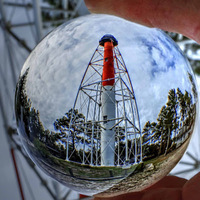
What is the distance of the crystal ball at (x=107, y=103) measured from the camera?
995 millimetres

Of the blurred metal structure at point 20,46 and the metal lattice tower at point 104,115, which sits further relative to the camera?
the blurred metal structure at point 20,46

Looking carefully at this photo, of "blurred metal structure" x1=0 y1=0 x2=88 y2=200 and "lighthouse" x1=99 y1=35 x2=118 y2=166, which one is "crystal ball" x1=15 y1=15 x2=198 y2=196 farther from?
"blurred metal structure" x1=0 y1=0 x2=88 y2=200

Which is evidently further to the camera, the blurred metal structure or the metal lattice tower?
the blurred metal structure

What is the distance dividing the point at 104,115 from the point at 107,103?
0.05m

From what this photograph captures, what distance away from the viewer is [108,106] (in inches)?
39.0

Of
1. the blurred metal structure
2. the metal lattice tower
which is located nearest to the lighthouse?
the metal lattice tower

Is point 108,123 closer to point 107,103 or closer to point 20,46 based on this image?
point 107,103

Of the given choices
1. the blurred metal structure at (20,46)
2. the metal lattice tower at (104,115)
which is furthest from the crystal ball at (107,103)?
the blurred metal structure at (20,46)

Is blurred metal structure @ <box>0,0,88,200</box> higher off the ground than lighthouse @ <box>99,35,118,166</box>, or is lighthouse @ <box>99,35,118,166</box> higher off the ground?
blurred metal structure @ <box>0,0,88,200</box>

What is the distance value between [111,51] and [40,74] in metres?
0.30

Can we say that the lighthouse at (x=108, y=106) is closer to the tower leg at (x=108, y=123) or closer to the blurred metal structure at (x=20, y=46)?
the tower leg at (x=108, y=123)

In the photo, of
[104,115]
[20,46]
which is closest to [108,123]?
[104,115]

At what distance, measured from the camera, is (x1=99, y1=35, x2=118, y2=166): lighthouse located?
988 mm

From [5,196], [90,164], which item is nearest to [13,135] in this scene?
[5,196]
